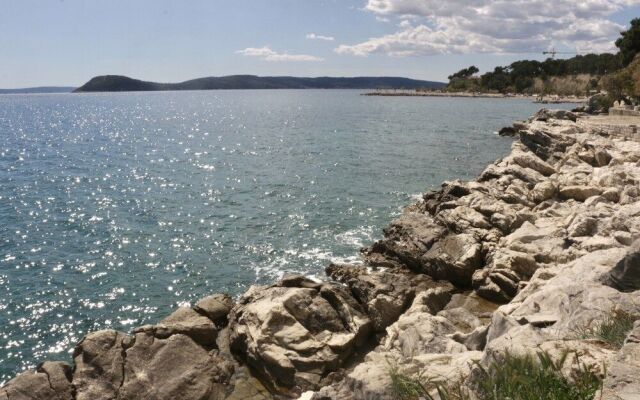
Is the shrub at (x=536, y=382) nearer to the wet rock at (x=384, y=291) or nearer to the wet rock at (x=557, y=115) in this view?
the wet rock at (x=384, y=291)

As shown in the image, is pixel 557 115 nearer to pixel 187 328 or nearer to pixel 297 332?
pixel 297 332

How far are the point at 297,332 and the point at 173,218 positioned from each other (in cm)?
1980

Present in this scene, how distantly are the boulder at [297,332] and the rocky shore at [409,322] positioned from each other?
42mm

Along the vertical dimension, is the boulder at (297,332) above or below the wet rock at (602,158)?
below

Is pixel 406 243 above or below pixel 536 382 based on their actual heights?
below

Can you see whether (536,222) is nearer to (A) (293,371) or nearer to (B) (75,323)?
(A) (293,371)

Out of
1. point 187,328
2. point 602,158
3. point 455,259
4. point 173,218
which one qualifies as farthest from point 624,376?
point 602,158

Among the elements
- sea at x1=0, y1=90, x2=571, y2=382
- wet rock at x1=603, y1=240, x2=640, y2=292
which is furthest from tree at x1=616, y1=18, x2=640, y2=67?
wet rock at x1=603, y1=240, x2=640, y2=292

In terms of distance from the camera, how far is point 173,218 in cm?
3272

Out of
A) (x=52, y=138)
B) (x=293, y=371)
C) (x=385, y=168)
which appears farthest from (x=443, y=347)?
(x=52, y=138)

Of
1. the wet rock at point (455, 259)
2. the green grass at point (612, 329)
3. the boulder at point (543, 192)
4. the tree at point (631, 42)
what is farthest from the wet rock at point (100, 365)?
the tree at point (631, 42)

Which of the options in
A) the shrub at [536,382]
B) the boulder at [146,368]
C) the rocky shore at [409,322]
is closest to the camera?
the shrub at [536,382]

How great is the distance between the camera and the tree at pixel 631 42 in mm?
102312

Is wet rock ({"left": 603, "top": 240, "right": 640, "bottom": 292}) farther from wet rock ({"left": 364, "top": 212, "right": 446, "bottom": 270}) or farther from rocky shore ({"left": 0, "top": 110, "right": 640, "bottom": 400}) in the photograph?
wet rock ({"left": 364, "top": 212, "right": 446, "bottom": 270})
